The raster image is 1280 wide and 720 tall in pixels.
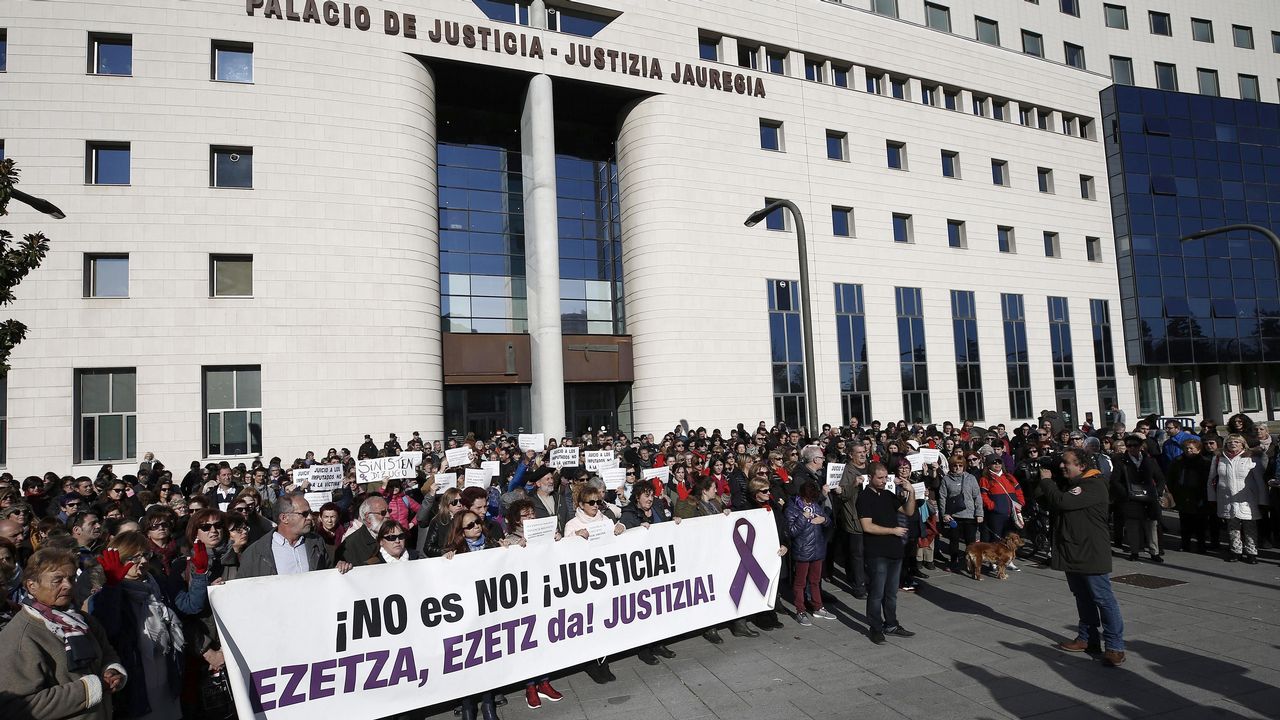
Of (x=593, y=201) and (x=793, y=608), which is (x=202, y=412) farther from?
(x=793, y=608)

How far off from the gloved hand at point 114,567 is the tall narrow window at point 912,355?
30290 millimetres

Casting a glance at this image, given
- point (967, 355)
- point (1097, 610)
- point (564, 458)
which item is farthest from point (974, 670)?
point (967, 355)

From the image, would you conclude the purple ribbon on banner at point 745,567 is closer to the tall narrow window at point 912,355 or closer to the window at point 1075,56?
the tall narrow window at point 912,355

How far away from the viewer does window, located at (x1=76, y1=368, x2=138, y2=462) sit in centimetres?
1997

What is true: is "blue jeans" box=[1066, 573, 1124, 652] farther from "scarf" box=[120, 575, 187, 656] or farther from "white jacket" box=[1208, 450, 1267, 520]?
"scarf" box=[120, 575, 187, 656]

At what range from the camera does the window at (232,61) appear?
71.9 feet

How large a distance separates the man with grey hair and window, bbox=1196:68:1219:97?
172 ft

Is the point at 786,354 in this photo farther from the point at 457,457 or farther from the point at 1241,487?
the point at 457,457

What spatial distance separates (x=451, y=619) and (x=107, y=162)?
2242cm

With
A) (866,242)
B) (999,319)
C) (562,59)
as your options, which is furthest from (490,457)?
(999,319)

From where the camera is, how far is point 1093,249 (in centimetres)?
3762

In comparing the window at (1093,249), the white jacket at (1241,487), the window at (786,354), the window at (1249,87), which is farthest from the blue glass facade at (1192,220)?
the white jacket at (1241,487)

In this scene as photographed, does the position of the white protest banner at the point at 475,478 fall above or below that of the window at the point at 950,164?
below

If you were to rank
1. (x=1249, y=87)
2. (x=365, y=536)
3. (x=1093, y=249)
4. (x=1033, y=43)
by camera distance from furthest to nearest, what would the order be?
(x=1249, y=87)
(x=1093, y=249)
(x=1033, y=43)
(x=365, y=536)
